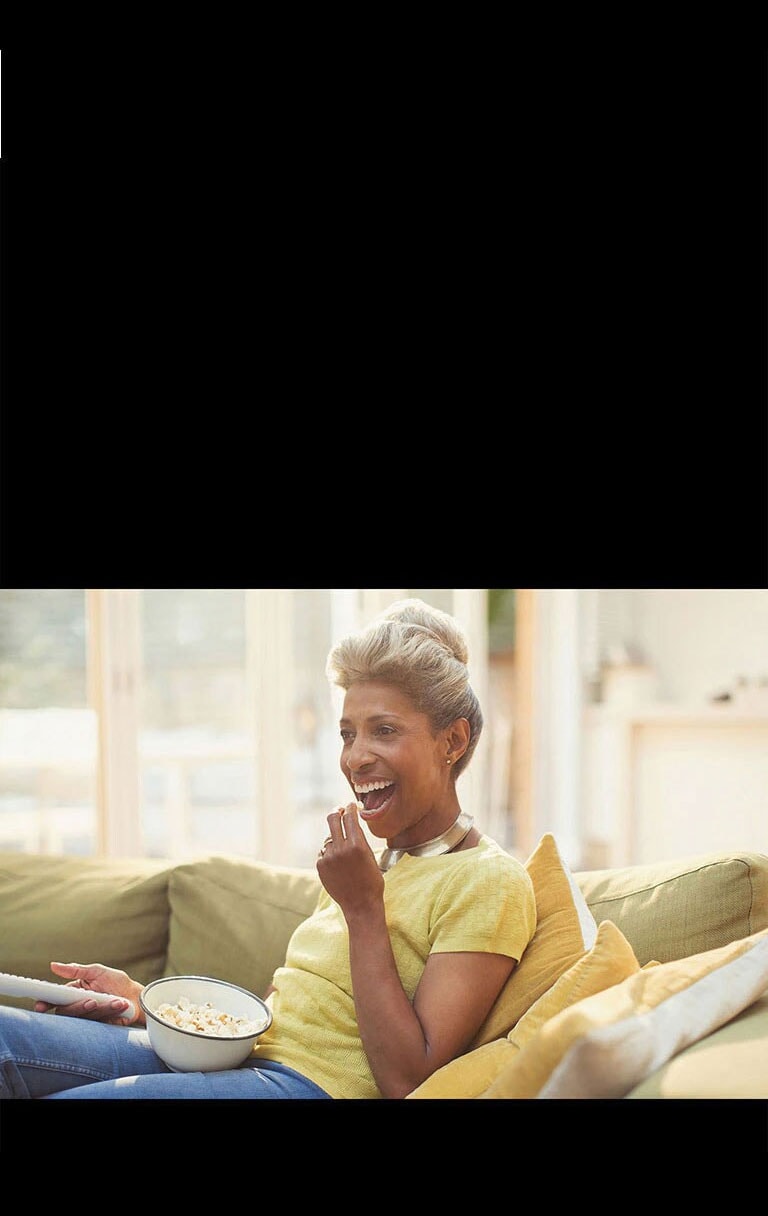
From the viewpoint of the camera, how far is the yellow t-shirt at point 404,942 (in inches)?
56.8

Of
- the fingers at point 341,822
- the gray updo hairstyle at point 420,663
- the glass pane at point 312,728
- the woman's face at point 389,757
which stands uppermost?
the gray updo hairstyle at point 420,663

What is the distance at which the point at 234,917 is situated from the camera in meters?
2.00

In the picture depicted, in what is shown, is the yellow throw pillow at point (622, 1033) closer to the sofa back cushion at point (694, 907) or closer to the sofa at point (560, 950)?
the sofa at point (560, 950)

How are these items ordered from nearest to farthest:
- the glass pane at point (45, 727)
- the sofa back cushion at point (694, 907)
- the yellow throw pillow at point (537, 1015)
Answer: the yellow throw pillow at point (537, 1015) < the sofa back cushion at point (694, 907) < the glass pane at point (45, 727)

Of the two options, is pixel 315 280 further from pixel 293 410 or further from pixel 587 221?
pixel 587 221

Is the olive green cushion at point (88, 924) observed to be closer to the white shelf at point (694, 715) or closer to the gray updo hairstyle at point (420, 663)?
the gray updo hairstyle at point (420, 663)

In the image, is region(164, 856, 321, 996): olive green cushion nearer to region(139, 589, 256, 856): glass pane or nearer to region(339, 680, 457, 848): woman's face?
region(339, 680, 457, 848): woman's face

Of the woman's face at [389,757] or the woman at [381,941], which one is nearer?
the woman at [381,941]

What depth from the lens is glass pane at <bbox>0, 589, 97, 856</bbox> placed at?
3957 millimetres

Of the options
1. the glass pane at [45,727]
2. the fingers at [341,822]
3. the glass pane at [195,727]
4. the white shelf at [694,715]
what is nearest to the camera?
the fingers at [341,822]

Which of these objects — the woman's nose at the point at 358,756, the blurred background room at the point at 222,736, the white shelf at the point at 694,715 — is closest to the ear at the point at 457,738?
the woman's nose at the point at 358,756

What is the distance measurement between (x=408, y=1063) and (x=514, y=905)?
0.23 meters

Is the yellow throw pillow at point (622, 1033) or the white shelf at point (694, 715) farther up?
the yellow throw pillow at point (622, 1033)

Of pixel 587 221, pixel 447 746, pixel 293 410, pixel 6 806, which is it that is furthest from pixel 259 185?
pixel 6 806
